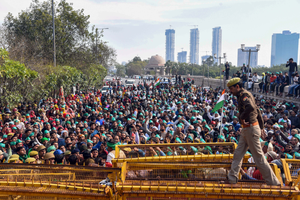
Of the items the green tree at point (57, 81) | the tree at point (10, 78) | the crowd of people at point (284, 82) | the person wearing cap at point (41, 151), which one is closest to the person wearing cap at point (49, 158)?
the person wearing cap at point (41, 151)

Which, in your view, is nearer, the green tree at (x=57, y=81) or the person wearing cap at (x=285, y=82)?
the person wearing cap at (x=285, y=82)

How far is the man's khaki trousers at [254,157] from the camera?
362 cm

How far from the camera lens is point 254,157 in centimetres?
379

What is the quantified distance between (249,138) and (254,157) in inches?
9.8

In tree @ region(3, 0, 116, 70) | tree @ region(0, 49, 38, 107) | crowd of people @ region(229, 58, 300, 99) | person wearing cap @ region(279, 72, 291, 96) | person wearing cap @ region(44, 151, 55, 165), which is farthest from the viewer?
tree @ region(3, 0, 116, 70)

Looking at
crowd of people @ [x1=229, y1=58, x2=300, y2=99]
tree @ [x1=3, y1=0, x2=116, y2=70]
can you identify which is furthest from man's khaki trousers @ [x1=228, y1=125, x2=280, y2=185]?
tree @ [x1=3, y1=0, x2=116, y2=70]

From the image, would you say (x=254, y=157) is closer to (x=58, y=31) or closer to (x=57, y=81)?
(x=57, y=81)

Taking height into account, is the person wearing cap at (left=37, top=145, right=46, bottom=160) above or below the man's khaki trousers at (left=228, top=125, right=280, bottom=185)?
below

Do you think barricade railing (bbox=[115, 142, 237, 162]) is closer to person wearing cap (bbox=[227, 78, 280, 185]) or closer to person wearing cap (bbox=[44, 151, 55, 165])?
person wearing cap (bbox=[227, 78, 280, 185])

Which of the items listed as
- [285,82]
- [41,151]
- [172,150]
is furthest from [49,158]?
[285,82]

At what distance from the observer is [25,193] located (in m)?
3.32

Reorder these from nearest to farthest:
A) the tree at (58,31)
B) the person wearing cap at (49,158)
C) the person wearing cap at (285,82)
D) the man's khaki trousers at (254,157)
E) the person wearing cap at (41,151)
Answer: the man's khaki trousers at (254,157) < the person wearing cap at (49,158) < the person wearing cap at (41,151) < the person wearing cap at (285,82) < the tree at (58,31)

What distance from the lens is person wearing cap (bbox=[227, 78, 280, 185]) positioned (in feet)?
12.0

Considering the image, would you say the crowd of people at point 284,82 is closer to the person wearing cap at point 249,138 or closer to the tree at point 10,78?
the person wearing cap at point 249,138
